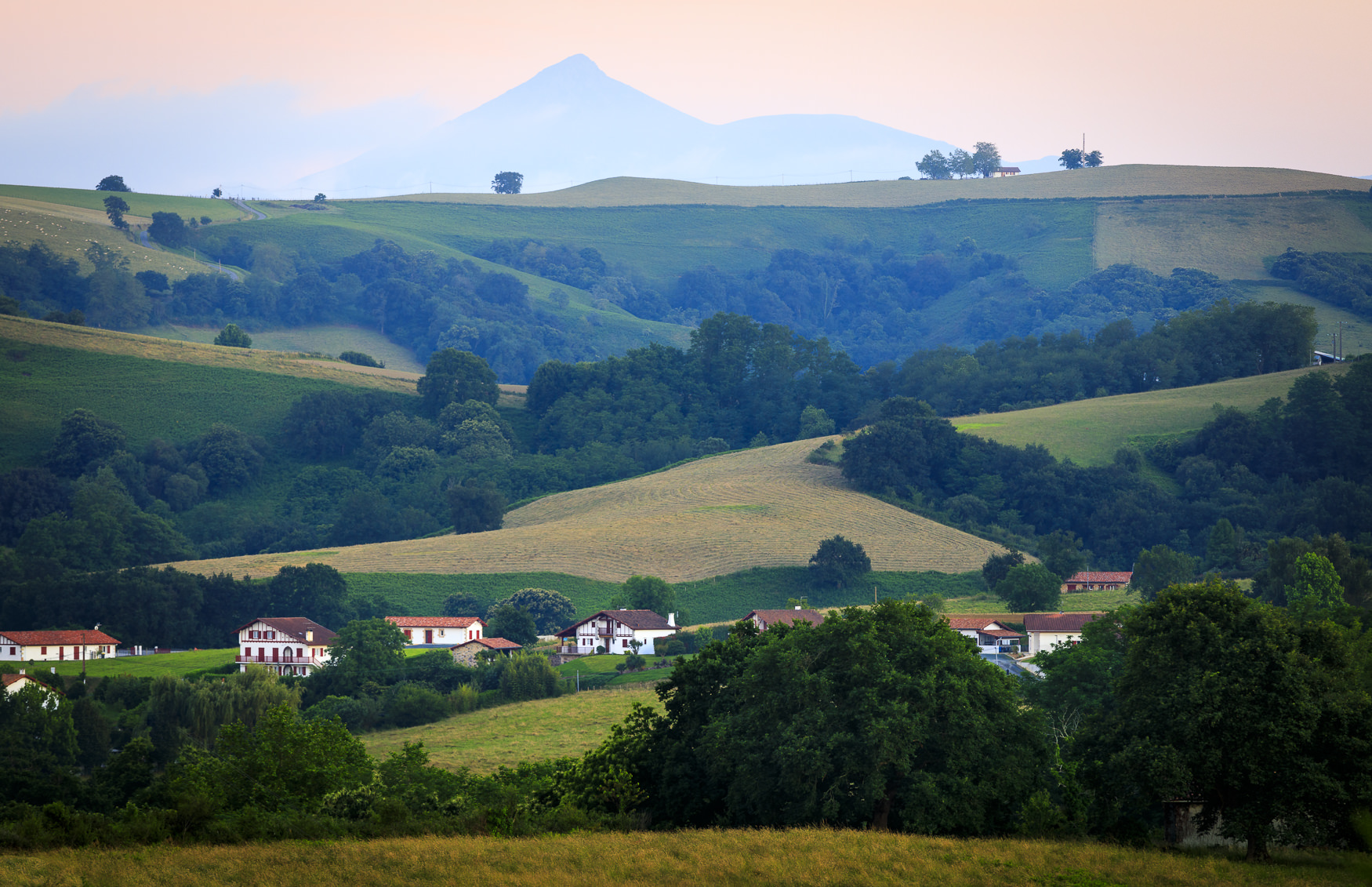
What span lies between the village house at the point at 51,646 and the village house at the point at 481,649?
21063 mm

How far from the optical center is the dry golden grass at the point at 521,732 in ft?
160

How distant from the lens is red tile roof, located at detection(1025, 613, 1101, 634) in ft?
228

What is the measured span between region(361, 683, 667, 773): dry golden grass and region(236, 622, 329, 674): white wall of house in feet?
58.2

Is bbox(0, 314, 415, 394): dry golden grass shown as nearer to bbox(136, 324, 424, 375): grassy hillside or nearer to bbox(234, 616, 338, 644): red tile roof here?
bbox(136, 324, 424, 375): grassy hillside

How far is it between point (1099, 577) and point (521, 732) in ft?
180

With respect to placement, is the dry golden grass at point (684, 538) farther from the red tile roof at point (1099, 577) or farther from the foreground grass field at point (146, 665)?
the foreground grass field at point (146, 665)

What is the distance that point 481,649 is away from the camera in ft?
254

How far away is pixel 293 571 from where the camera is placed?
9006 cm

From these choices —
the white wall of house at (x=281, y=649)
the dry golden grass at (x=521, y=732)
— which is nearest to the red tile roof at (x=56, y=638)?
the white wall of house at (x=281, y=649)

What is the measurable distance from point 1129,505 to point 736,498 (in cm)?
3270

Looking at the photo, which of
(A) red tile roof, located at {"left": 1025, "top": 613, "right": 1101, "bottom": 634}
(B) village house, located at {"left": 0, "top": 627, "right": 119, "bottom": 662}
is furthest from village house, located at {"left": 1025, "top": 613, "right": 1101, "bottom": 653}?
(B) village house, located at {"left": 0, "top": 627, "right": 119, "bottom": 662}

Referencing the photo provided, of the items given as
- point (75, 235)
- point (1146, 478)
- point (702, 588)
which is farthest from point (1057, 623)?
point (75, 235)

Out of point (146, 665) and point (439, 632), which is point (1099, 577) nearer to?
point (439, 632)

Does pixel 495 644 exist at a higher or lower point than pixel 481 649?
higher
